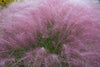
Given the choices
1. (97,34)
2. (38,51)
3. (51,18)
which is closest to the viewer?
(38,51)

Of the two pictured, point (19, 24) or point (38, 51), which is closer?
point (38, 51)

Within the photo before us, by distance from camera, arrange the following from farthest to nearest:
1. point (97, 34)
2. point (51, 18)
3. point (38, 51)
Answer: point (51, 18), point (97, 34), point (38, 51)

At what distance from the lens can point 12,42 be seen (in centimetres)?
231

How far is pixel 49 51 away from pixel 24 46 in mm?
367

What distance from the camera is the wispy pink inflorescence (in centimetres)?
215

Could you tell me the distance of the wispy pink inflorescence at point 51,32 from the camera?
84.7 inches

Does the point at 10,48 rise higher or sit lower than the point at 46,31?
lower

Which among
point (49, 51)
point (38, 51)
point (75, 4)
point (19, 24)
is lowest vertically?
point (49, 51)

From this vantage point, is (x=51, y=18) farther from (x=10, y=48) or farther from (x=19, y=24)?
(x=10, y=48)

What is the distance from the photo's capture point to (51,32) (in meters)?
2.38

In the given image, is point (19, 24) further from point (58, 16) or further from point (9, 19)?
point (58, 16)

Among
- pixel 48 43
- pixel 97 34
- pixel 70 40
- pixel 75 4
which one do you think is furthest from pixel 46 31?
pixel 97 34

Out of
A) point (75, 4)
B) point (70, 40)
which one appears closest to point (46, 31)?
point (70, 40)

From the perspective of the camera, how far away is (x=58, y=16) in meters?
2.35
